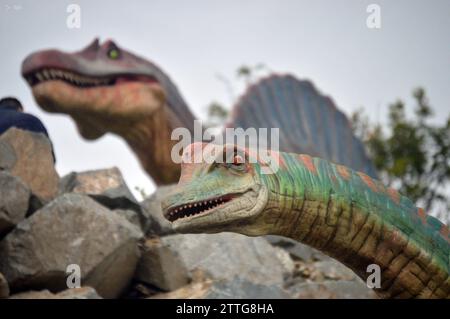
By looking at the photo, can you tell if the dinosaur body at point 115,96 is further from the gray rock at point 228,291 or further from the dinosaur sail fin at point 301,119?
the gray rock at point 228,291

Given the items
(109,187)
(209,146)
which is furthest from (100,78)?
(209,146)

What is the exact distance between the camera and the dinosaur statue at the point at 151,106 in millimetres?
5902

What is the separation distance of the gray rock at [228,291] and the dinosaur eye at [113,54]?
3.11 metres

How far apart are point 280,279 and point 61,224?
1499 mm

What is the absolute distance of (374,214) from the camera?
2.85m

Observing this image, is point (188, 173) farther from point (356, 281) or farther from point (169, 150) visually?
point (169, 150)

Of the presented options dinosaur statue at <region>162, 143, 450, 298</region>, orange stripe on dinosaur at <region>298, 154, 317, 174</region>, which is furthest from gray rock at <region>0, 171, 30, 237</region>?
orange stripe on dinosaur at <region>298, 154, 317, 174</region>

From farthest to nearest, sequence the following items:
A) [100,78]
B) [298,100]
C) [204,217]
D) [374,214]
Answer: [298,100] → [100,78] → [374,214] → [204,217]

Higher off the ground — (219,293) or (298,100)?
(298,100)

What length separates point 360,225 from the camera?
2824mm

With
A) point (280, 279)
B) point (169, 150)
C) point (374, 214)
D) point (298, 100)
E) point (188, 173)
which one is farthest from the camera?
point (298, 100)

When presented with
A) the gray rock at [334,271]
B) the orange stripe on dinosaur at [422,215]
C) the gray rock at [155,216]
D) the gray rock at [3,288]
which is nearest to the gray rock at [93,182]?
the gray rock at [155,216]

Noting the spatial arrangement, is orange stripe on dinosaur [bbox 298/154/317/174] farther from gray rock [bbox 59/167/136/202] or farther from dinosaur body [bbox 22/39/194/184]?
dinosaur body [bbox 22/39/194/184]

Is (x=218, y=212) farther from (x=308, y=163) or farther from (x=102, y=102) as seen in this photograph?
(x=102, y=102)
